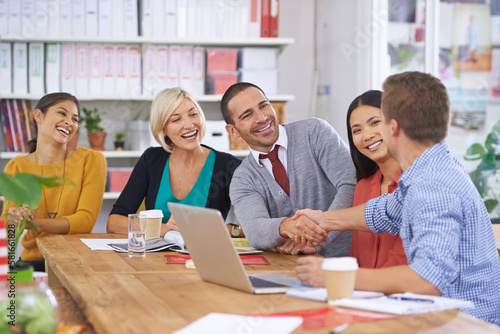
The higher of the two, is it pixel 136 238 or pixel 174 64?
pixel 174 64

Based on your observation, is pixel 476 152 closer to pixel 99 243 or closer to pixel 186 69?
pixel 186 69

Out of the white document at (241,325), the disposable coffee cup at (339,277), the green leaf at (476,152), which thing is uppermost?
the green leaf at (476,152)

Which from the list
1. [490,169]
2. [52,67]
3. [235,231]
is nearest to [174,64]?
[52,67]

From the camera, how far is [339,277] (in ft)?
3.96

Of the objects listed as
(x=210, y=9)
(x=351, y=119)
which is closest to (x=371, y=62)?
(x=210, y=9)

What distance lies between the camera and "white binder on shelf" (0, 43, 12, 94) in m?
3.48

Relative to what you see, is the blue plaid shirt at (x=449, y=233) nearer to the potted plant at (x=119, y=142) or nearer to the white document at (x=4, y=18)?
the potted plant at (x=119, y=142)

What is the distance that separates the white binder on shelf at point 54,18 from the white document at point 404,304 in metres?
2.80

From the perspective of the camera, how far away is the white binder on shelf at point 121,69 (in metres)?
3.59

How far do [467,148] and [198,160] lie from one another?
59.7 inches

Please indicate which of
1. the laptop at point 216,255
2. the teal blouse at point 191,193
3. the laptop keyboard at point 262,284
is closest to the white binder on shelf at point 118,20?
the teal blouse at point 191,193

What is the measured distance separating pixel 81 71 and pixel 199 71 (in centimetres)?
66

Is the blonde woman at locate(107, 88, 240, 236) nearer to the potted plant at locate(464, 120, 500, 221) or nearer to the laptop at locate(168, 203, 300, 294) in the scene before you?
the laptop at locate(168, 203, 300, 294)

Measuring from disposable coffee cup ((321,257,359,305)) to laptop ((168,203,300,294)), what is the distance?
15cm
